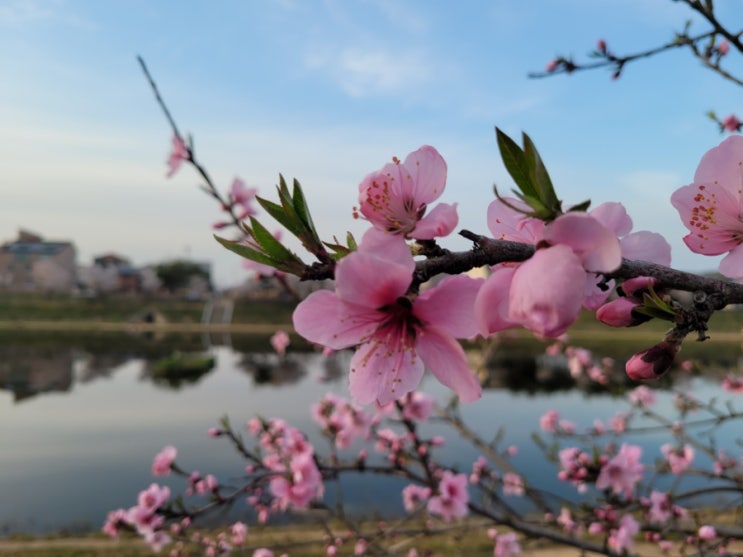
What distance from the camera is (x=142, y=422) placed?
13688 millimetres

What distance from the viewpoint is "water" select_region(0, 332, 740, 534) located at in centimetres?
838

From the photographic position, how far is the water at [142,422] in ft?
27.5

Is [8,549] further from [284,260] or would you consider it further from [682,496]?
[284,260]

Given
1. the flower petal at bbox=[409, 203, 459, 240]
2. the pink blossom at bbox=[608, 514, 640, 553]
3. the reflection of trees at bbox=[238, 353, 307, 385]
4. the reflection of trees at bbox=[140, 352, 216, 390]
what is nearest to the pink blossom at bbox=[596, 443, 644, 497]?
the pink blossom at bbox=[608, 514, 640, 553]

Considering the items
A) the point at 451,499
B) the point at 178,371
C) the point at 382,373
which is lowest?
the point at 178,371

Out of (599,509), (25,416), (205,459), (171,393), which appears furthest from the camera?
(171,393)

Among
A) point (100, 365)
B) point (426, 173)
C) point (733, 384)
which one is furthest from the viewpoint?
point (100, 365)

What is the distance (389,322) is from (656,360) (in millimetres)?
276

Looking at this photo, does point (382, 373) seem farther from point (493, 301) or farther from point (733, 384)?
point (733, 384)

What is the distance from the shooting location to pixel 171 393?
Result: 17828mm

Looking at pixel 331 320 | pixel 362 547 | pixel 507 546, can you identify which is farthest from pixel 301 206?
pixel 507 546

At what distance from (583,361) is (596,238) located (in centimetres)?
623

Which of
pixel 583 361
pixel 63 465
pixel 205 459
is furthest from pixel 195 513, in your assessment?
pixel 63 465

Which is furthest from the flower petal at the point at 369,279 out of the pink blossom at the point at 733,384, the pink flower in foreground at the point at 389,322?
the pink blossom at the point at 733,384
